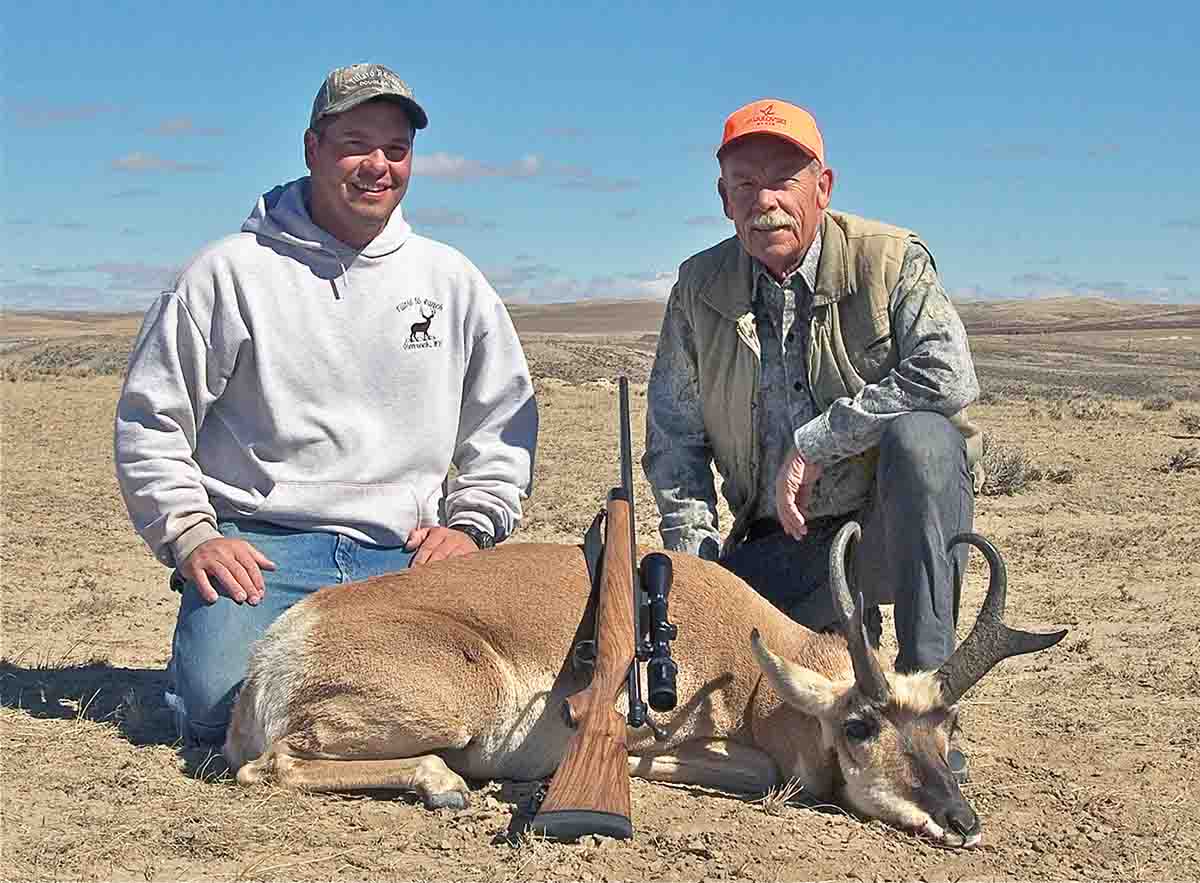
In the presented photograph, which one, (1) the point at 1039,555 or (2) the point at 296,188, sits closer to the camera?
(2) the point at 296,188

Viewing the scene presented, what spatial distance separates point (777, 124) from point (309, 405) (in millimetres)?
2552

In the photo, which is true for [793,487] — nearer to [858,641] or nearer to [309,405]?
[858,641]

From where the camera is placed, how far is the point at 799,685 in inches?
222

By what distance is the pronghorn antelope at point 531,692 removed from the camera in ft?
17.8

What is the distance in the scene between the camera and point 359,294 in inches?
266

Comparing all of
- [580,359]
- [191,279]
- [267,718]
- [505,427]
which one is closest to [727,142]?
[505,427]

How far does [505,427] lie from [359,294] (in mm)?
1031

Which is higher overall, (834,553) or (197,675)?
(834,553)

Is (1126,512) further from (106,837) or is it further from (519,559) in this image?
(106,837)

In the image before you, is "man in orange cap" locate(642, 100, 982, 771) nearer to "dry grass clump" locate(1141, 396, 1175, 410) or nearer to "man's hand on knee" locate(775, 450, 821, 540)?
"man's hand on knee" locate(775, 450, 821, 540)

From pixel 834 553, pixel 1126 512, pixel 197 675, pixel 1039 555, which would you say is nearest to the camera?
pixel 834 553

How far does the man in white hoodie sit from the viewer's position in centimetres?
636

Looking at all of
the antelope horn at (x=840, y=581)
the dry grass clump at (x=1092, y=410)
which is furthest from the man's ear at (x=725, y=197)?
the dry grass clump at (x=1092, y=410)

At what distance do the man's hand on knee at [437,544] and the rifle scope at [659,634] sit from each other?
1069 millimetres
